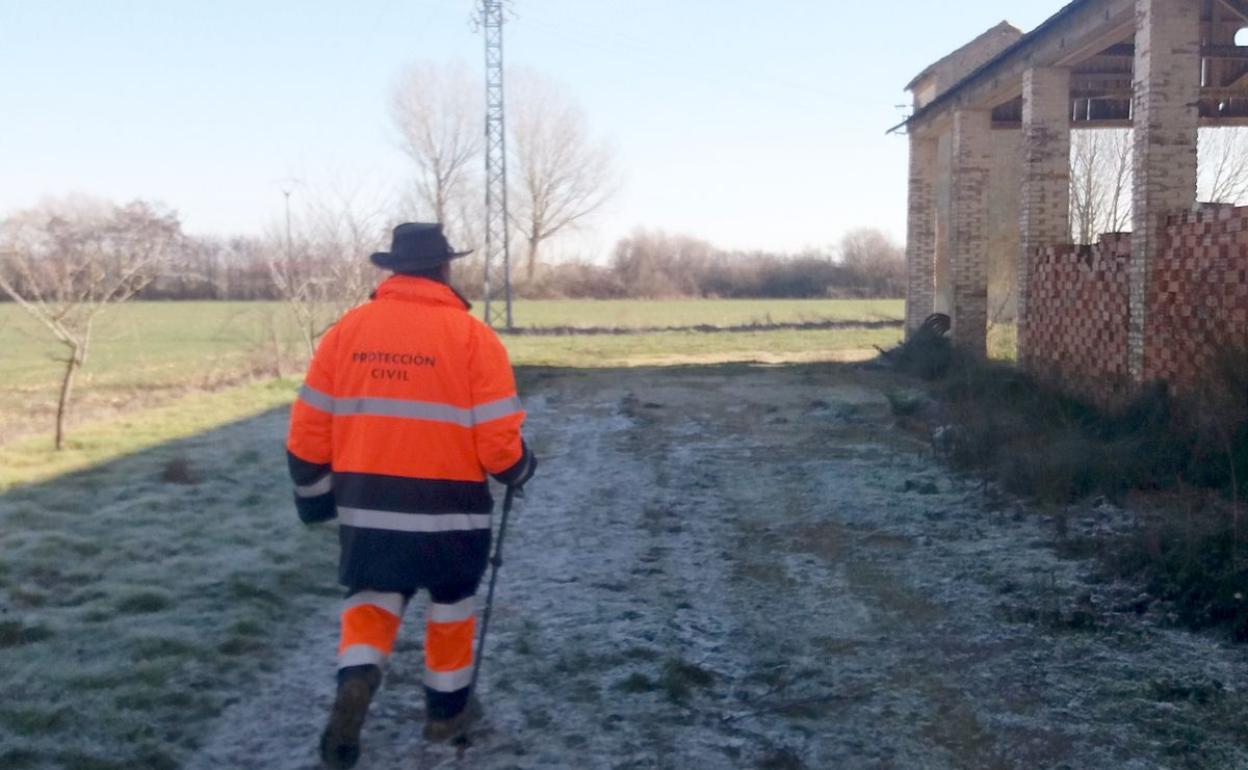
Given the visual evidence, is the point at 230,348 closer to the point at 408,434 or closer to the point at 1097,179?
the point at 1097,179

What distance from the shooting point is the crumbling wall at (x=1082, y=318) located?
511 inches

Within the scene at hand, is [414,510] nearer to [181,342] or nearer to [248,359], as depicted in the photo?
[248,359]

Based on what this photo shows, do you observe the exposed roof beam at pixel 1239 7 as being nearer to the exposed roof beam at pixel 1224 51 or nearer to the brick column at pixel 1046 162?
the exposed roof beam at pixel 1224 51

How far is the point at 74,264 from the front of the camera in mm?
14664

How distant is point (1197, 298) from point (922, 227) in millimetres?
13669

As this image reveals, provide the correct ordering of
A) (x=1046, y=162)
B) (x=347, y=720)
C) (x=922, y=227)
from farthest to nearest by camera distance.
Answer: (x=922, y=227), (x=1046, y=162), (x=347, y=720)

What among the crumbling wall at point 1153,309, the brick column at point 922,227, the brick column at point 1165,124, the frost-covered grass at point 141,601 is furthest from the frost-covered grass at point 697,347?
the frost-covered grass at point 141,601

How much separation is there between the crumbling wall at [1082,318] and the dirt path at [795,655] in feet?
13.4

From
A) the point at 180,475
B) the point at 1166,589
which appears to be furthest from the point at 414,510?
the point at 180,475

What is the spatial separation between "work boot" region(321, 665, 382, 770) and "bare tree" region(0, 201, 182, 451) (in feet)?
33.7

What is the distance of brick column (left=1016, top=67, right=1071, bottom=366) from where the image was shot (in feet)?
52.3

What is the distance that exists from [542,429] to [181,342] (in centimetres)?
3008

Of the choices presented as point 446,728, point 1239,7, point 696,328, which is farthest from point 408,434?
point 696,328

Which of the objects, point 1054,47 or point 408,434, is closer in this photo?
point 408,434
